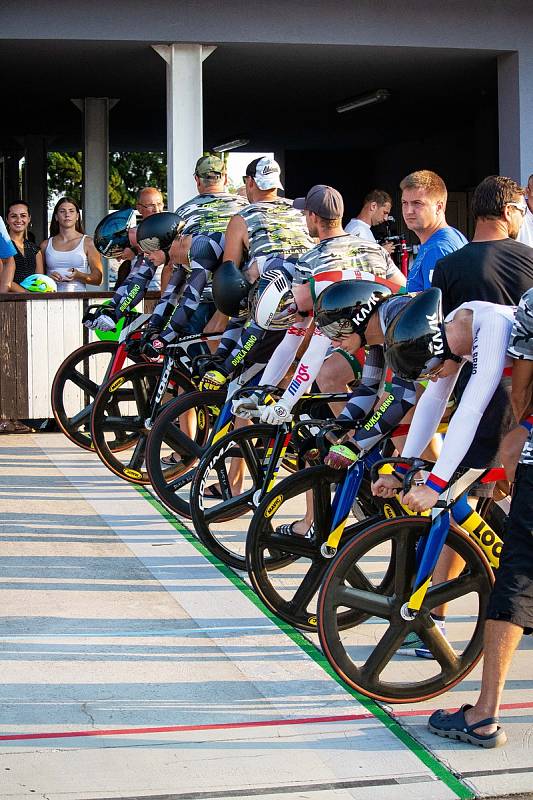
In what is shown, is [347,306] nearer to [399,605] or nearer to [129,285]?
[399,605]

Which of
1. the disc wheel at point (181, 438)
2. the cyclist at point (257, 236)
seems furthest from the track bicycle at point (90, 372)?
the cyclist at point (257, 236)

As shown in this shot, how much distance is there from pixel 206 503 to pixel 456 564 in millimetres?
1876

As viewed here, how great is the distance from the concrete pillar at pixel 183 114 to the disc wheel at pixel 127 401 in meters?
4.79

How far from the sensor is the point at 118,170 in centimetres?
3997

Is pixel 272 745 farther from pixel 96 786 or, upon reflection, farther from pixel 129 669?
pixel 129 669

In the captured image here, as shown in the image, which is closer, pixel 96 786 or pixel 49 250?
pixel 96 786

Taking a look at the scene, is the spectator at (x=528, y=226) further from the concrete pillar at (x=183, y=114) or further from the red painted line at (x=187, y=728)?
the concrete pillar at (x=183, y=114)

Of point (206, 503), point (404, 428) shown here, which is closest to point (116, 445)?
point (206, 503)

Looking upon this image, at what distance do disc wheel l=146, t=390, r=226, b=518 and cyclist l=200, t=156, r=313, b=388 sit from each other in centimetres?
12

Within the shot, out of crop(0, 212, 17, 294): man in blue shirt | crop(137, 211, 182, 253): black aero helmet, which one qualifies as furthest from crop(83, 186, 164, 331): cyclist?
crop(0, 212, 17, 294): man in blue shirt

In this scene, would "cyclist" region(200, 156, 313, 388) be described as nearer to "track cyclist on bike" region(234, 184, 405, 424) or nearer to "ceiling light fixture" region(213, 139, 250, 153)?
"track cyclist on bike" region(234, 184, 405, 424)

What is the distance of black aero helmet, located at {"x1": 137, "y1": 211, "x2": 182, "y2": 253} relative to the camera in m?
7.54

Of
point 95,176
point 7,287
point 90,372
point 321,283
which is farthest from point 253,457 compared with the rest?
point 95,176

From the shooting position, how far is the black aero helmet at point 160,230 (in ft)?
24.7
